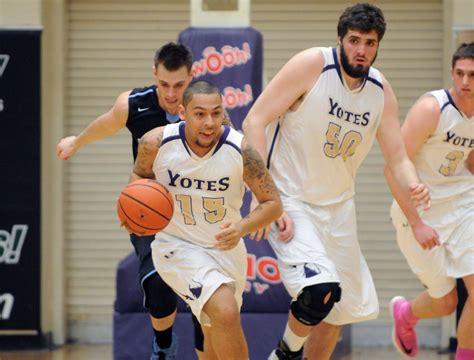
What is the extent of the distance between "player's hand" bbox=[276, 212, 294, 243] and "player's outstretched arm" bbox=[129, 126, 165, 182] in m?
0.82

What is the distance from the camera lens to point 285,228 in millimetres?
6684

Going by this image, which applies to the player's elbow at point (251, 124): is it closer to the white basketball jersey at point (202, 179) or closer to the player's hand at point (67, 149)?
the white basketball jersey at point (202, 179)

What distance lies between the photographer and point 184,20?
37.6 ft

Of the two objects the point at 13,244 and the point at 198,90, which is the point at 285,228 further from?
the point at 13,244

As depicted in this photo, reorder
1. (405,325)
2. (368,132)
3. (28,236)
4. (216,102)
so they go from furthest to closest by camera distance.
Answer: (28,236) < (405,325) < (368,132) < (216,102)

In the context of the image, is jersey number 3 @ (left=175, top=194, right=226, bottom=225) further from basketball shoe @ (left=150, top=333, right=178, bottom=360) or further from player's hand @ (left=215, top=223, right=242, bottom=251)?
basketball shoe @ (left=150, top=333, right=178, bottom=360)

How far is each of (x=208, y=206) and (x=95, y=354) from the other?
4.65 meters

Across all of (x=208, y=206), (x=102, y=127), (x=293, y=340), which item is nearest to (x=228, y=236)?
(x=208, y=206)

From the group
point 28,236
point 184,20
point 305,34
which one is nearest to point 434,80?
point 305,34

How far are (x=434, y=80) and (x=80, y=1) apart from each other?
12.2ft

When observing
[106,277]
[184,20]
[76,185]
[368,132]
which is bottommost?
[106,277]

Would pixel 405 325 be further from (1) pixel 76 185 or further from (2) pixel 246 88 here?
(1) pixel 76 185

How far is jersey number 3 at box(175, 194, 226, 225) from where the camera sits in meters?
6.61

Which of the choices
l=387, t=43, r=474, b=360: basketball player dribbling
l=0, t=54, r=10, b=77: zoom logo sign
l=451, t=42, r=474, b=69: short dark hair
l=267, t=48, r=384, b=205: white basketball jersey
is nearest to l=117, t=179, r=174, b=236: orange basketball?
l=267, t=48, r=384, b=205: white basketball jersey
